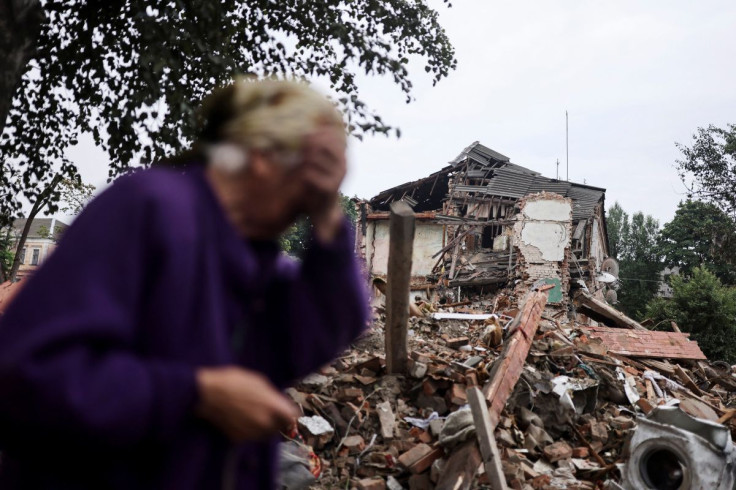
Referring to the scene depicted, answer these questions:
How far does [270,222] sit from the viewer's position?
3.22ft

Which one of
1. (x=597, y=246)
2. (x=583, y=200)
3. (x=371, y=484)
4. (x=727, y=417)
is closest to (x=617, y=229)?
(x=597, y=246)

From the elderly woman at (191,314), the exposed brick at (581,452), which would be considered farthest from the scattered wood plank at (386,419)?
the elderly woman at (191,314)

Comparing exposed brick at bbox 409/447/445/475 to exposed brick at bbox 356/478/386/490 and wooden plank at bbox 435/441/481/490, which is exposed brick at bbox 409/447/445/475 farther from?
exposed brick at bbox 356/478/386/490

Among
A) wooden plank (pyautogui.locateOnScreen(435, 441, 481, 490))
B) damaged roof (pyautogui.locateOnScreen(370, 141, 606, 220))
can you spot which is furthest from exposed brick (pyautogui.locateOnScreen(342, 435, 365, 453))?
damaged roof (pyautogui.locateOnScreen(370, 141, 606, 220))

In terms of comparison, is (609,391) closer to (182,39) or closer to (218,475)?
(182,39)

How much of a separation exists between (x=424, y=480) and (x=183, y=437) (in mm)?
4488

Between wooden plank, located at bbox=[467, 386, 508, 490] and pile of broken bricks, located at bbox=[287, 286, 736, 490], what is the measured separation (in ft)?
0.17

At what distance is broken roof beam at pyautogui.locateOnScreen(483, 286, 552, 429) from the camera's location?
5367mm

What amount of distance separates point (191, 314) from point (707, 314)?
74.3ft

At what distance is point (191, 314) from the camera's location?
868mm

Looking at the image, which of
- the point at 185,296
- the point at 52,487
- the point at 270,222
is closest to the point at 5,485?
the point at 52,487

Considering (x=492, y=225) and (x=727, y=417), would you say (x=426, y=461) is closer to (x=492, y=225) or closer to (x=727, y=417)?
(x=727, y=417)

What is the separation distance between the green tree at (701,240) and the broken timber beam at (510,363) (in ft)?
70.8

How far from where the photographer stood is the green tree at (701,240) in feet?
84.5
